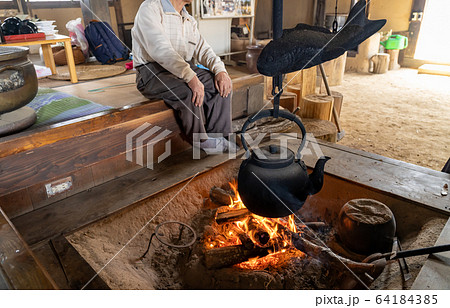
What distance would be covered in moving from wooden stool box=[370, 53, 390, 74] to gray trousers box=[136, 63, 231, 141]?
21.7 feet

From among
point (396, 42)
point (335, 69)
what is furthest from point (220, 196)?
point (396, 42)

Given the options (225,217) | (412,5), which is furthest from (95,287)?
(412,5)

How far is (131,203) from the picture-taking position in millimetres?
2387

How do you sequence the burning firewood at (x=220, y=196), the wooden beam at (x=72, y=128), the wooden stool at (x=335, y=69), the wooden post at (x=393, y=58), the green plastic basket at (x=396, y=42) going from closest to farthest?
the wooden beam at (x=72, y=128) < the burning firewood at (x=220, y=196) < the wooden stool at (x=335, y=69) < the green plastic basket at (x=396, y=42) < the wooden post at (x=393, y=58)

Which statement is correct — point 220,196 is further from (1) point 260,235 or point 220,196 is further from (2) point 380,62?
(2) point 380,62

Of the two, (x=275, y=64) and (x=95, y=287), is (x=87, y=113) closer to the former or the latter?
(x=95, y=287)

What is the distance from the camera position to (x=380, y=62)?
830 cm

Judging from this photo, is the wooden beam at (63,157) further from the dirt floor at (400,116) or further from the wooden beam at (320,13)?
the wooden beam at (320,13)

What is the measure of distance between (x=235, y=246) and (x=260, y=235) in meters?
0.23

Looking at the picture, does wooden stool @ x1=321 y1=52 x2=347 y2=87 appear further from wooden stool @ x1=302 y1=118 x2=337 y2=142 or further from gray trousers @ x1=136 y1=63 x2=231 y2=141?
gray trousers @ x1=136 y1=63 x2=231 y2=141

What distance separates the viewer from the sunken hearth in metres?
1.93

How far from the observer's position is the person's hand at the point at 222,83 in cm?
302

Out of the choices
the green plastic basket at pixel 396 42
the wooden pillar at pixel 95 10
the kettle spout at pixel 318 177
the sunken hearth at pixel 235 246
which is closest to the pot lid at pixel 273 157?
the kettle spout at pixel 318 177
